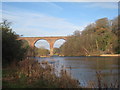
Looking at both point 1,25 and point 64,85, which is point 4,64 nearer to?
point 1,25

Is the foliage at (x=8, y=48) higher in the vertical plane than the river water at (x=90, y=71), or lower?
higher

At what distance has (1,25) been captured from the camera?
16.1 metres

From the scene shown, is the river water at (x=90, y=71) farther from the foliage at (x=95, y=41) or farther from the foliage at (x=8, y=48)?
the foliage at (x=95, y=41)

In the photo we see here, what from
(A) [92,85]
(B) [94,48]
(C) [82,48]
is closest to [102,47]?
(B) [94,48]

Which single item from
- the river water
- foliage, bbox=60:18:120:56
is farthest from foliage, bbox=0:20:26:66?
foliage, bbox=60:18:120:56

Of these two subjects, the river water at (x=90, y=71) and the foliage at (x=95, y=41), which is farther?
the foliage at (x=95, y=41)

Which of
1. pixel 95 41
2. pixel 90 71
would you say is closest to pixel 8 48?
pixel 90 71

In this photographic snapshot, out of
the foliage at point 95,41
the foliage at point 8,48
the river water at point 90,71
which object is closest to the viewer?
the river water at point 90,71

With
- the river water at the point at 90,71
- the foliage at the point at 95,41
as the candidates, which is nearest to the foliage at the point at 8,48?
the river water at the point at 90,71

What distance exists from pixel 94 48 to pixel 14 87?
5127cm

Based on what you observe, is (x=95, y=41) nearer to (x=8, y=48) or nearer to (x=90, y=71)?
(x=90, y=71)

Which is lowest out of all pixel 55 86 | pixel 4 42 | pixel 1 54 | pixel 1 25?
pixel 55 86

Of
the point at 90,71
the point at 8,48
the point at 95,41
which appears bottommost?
the point at 90,71

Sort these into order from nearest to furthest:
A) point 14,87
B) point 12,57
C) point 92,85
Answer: point 14,87, point 92,85, point 12,57
